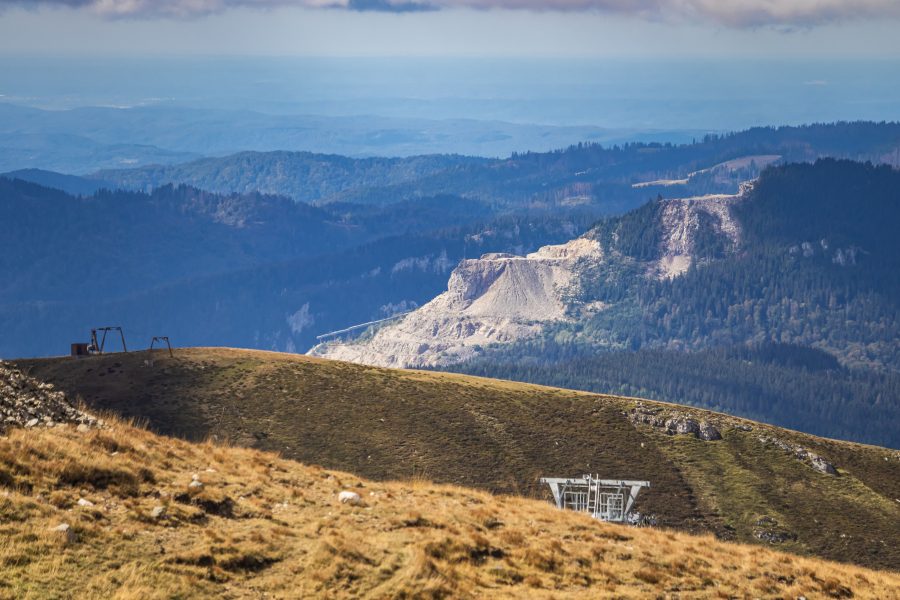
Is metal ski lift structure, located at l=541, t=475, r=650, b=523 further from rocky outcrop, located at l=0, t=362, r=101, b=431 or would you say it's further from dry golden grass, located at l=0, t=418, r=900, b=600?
rocky outcrop, located at l=0, t=362, r=101, b=431

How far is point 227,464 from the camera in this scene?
157 ft

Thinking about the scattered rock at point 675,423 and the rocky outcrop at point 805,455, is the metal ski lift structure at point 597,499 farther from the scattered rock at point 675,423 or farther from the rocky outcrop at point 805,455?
the scattered rock at point 675,423

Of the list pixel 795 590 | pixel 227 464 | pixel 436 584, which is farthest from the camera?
pixel 227 464

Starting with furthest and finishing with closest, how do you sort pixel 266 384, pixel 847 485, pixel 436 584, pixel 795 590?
1. pixel 266 384
2. pixel 847 485
3. pixel 795 590
4. pixel 436 584

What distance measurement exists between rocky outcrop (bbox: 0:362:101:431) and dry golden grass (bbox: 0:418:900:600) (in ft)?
4.51

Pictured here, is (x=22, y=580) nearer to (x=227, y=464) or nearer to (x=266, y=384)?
(x=227, y=464)

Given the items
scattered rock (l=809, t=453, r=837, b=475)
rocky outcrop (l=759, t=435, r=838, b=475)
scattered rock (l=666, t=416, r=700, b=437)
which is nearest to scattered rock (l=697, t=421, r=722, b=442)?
scattered rock (l=666, t=416, r=700, b=437)

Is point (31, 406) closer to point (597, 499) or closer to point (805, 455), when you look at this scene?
point (597, 499)

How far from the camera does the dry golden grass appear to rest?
3516 centimetres

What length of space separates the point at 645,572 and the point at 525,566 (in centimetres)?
420

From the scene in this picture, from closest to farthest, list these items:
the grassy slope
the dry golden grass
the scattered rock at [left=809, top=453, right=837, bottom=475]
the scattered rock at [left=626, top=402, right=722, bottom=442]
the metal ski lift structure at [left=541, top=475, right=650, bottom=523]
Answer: the dry golden grass → the metal ski lift structure at [left=541, top=475, right=650, bottom=523] → the grassy slope → the scattered rock at [left=809, top=453, right=837, bottom=475] → the scattered rock at [left=626, top=402, right=722, bottom=442]

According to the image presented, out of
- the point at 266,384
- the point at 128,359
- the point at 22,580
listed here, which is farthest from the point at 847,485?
the point at 22,580

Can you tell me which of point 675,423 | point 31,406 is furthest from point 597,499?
point 675,423

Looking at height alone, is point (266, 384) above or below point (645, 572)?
below
